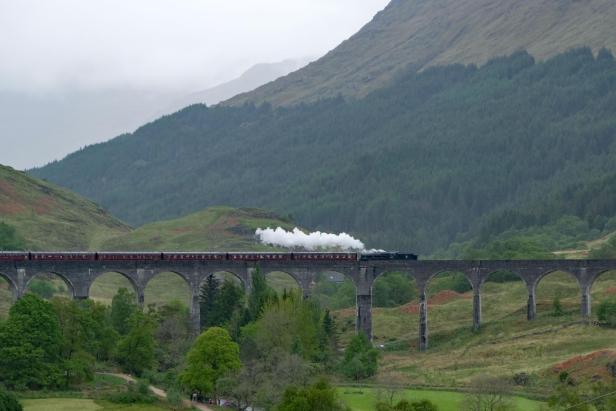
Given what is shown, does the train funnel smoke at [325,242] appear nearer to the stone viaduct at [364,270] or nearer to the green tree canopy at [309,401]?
the stone viaduct at [364,270]

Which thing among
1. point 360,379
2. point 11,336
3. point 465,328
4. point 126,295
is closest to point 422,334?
point 465,328

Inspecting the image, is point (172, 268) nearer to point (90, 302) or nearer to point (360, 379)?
point (90, 302)

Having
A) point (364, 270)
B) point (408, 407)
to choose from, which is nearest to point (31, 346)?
point (408, 407)

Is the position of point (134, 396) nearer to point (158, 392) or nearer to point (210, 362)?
point (158, 392)

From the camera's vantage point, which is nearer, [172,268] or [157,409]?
[157,409]

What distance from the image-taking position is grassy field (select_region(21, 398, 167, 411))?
82875 millimetres

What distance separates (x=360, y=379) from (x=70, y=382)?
2538cm

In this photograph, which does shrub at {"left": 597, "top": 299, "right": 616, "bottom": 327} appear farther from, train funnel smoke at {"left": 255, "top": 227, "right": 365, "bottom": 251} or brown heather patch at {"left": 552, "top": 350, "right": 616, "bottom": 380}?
train funnel smoke at {"left": 255, "top": 227, "right": 365, "bottom": 251}

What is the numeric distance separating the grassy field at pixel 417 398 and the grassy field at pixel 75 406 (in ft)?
48.4

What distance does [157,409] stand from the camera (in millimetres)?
85312

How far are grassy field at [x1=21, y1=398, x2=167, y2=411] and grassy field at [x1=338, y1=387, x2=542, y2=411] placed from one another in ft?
48.4

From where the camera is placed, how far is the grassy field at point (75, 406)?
8288 centimetres

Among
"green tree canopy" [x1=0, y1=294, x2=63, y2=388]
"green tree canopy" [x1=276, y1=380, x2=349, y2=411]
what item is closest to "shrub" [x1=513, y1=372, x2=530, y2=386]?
"green tree canopy" [x1=276, y1=380, x2=349, y2=411]

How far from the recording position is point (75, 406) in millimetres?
84250
